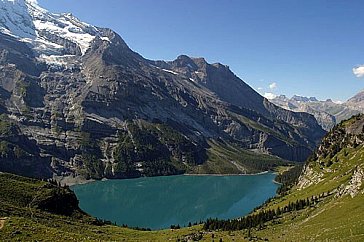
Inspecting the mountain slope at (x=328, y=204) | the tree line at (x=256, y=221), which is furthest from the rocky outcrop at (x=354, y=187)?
the tree line at (x=256, y=221)

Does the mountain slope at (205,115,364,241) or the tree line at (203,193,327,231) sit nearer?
the mountain slope at (205,115,364,241)

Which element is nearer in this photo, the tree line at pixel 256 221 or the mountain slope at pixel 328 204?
the mountain slope at pixel 328 204

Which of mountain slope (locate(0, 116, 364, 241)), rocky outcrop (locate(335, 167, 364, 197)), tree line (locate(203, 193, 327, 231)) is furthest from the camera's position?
tree line (locate(203, 193, 327, 231))

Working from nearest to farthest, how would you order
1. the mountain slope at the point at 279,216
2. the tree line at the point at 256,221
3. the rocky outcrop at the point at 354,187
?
1. the mountain slope at the point at 279,216
2. the rocky outcrop at the point at 354,187
3. the tree line at the point at 256,221

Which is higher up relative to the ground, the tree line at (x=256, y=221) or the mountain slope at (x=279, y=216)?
the mountain slope at (x=279, y=216)

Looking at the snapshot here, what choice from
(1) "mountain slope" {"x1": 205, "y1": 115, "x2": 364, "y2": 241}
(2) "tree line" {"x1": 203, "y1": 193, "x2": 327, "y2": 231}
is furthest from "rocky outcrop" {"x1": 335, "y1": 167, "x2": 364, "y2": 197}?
(2) "tree line" {"x1": 203, "y1": 193, "x2": 327, "y2": 231}

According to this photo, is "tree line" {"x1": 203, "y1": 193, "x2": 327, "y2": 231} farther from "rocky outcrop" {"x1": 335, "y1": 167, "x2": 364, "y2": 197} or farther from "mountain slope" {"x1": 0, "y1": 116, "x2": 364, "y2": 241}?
"rocky outcrop" {"x1": 335, "y1": 167, "x2": 364, "y2": 197}

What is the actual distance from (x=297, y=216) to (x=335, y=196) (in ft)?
41.5

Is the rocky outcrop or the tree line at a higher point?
the rocky outcrop

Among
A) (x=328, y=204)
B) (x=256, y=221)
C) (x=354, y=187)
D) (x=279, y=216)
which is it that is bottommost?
(x=256, y=221)

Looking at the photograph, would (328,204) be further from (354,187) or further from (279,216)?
(279,216)

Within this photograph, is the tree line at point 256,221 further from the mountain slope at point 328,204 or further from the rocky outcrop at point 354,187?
the rocky outcrop at point 354,187

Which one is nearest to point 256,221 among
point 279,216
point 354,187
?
point 279,216

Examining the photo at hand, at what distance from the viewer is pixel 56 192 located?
127 meters
